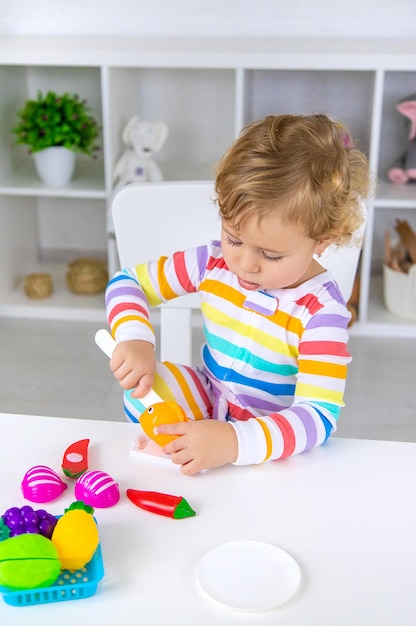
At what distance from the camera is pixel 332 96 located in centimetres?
263

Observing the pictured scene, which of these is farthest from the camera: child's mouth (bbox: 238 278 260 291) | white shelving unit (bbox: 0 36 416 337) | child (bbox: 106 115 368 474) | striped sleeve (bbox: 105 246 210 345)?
white shelving unit (bbox: 0 36 416 337)

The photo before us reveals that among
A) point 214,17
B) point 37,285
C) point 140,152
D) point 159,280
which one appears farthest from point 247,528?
point 214,17

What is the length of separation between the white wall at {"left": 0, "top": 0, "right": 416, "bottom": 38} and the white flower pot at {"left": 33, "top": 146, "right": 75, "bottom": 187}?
1.43 ft

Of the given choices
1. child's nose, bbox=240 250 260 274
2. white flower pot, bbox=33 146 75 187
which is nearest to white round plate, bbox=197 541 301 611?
child's nose, bbox=240 250 260 274

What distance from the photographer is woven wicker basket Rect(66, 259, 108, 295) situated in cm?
254

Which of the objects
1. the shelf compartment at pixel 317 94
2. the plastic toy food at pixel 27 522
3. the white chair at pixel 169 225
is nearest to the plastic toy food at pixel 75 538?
the plastic toy food at pixel 27 522

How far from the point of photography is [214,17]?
8.24 ft

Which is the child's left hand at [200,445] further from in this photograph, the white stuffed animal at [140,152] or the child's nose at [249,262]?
the white stuffed animal at [140,152]

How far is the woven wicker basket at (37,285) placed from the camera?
2516mm

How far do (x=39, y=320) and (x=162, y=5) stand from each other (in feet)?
3.44

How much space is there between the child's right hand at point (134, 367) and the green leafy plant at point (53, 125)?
158 cm

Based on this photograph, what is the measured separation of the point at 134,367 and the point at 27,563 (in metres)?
0.33

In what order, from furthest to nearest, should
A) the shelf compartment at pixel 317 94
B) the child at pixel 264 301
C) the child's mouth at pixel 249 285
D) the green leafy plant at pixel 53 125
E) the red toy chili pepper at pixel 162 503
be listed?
1. the shelf compartment at pixel 317 94
2. the green leafy plant at pixel 53 125
3. the child's mouth at pixel 249 285
4. the child at pixel 264 301
5. the red toy chili pepper at pixel 162 503

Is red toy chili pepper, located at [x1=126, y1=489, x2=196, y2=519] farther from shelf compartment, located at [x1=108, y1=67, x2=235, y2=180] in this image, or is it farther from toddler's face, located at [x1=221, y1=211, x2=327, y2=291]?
shelf compartment, located at [x1=108, y1=67, x2=235, y2=180]
